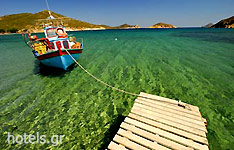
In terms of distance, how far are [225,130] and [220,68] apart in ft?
34.4

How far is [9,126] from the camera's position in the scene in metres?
6.49

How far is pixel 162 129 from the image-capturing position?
4.25 metres

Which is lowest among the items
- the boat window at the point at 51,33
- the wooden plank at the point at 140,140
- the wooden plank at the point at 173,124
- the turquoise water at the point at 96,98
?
the turquoise water at the point at 96,98

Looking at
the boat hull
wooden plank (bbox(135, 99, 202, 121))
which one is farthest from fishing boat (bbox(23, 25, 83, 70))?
wooden plank (bbox(135, 99, 202, 121))

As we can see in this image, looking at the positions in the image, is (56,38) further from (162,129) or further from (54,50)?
(162,129)

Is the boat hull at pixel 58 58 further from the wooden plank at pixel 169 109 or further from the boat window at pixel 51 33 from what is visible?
the wooden plank at pixel 169 109

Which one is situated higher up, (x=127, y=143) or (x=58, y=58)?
(x=58, y=58)

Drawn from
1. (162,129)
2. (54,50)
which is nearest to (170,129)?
(162,129)

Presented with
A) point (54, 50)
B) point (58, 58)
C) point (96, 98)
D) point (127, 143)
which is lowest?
point (96, 98)

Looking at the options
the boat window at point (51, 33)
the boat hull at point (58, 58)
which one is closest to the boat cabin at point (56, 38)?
the boat window at point (51, 33)

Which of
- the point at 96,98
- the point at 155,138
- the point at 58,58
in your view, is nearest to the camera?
the point at 155,138

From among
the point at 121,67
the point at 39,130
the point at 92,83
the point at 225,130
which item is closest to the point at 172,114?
the point at 225,130

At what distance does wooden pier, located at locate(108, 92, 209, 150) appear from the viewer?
3.65 m

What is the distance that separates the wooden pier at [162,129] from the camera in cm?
365
